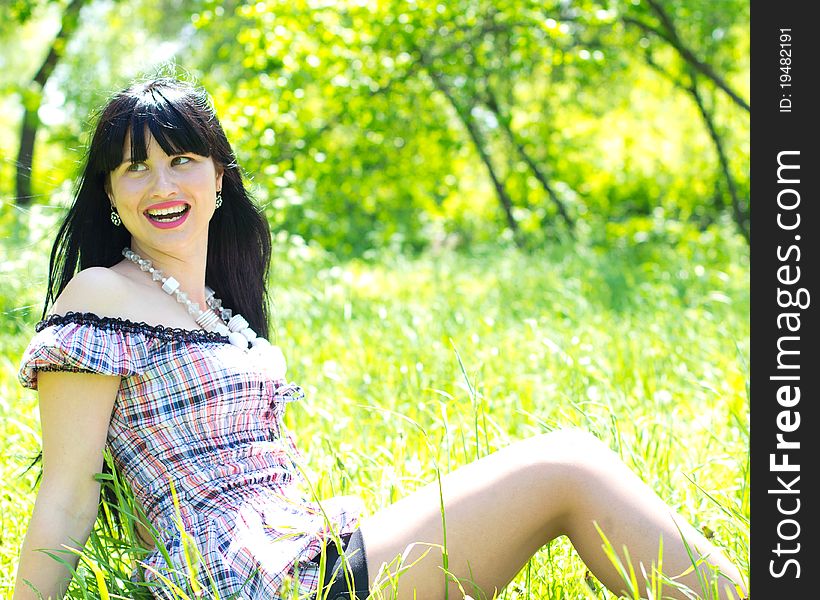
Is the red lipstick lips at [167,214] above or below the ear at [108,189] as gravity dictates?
below

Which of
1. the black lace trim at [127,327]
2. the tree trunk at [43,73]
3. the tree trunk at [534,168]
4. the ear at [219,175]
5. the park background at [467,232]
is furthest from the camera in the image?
the tree trunk at [534,168]

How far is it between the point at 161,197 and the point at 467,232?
28.3 feet

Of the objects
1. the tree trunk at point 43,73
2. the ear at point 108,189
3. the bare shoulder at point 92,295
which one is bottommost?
the bare shoulder at point 92,295

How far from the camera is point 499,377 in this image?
3256mm

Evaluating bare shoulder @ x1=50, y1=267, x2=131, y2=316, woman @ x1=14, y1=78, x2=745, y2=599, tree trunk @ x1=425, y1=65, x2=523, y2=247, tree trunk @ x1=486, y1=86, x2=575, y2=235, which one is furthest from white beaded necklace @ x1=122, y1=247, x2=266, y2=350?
tree trunk @ x1=486, y1=86, x2=575, y2=235

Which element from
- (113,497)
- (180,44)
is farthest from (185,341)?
(180,44)

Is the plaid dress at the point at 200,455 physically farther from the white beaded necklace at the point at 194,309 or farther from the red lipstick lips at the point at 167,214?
the red lipstick lips at the point at 167,214

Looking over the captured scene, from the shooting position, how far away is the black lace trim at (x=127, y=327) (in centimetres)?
166

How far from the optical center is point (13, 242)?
20.0 ft

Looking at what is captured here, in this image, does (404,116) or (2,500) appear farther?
(404,116)

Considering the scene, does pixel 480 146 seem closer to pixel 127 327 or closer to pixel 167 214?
pixel 167 214

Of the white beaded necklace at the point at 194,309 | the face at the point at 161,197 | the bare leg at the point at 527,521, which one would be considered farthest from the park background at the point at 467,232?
the white beaded necklace at the point at 194,309

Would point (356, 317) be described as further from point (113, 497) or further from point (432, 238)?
point (432, 238)
